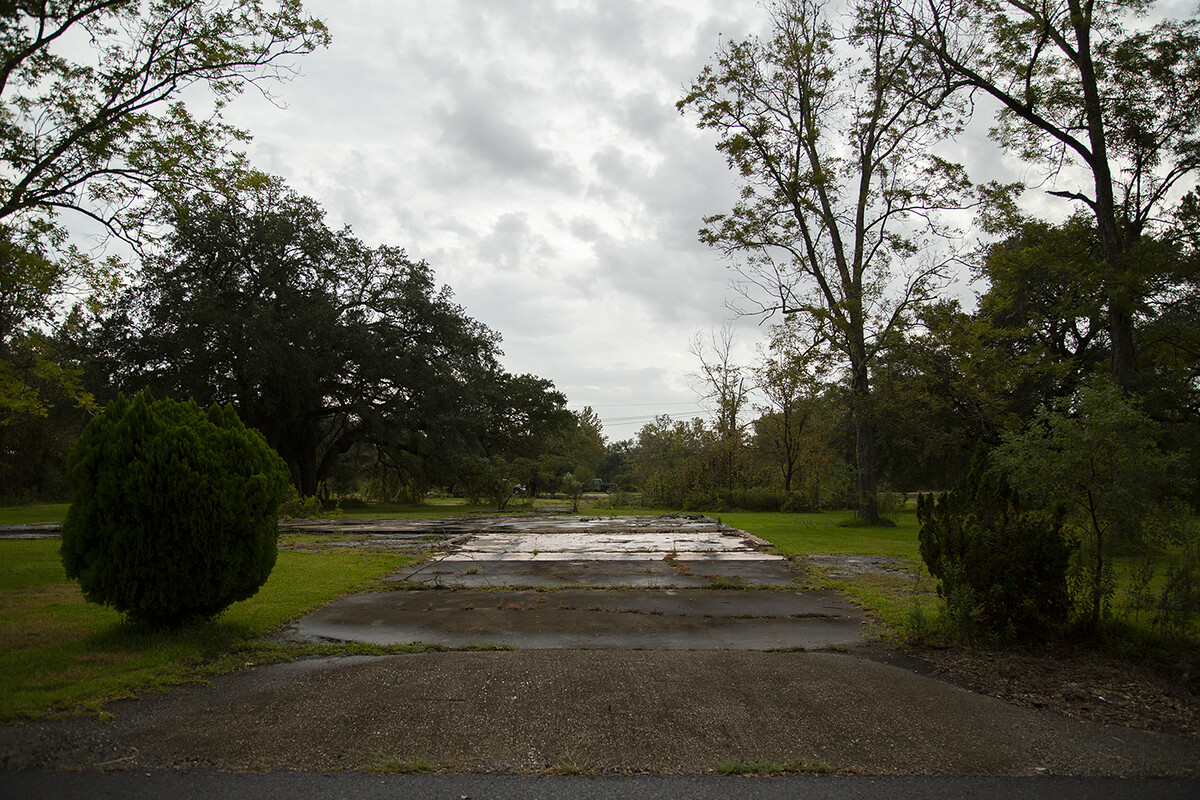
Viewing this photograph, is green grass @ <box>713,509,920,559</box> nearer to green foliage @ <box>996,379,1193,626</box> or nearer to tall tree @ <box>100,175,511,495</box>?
green foliage @ <box>996,379,1193,626</box>

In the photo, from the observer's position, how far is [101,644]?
536 cm

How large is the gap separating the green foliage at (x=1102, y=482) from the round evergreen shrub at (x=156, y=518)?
21.7 ft

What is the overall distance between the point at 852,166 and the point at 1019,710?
19035 mm

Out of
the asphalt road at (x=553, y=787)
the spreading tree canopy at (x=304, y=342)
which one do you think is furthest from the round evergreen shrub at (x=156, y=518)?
the spreading tree canopy at (x=304, y=342)

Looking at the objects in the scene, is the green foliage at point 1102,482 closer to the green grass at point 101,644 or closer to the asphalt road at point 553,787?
the asphalt road at point 553,787

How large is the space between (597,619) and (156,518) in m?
3.99

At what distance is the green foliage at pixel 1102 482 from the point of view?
5.19 metres

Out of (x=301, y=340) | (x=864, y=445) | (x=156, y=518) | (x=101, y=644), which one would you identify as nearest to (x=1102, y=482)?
(x=156, y=518)

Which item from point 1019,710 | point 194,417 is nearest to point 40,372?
point 194,417

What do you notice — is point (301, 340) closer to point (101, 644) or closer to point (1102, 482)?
point (101, 644)

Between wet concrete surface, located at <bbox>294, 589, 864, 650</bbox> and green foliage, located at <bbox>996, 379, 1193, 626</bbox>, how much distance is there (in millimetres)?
1979

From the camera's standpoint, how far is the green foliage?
519cm

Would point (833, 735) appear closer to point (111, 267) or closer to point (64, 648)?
point (64, 648)

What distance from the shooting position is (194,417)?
235 inches
